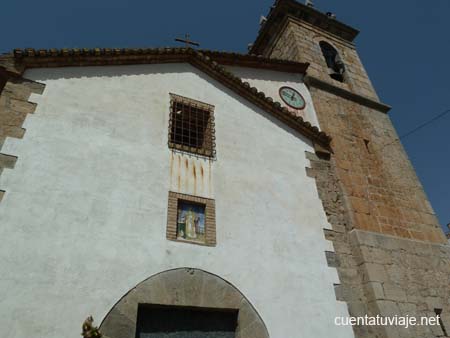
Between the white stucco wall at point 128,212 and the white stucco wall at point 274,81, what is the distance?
2273 mm

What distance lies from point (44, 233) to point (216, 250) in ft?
7.03

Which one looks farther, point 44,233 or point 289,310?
point 289,310

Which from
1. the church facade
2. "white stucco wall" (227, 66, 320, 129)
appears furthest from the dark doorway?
"white stucco wall" (227, 66, 320, 129)

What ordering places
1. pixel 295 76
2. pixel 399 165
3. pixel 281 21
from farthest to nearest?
pixel 281 21, pixel 295 76, pixel 399 165

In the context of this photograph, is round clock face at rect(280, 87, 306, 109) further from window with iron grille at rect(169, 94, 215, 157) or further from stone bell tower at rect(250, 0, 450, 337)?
window with iron grille at rect(169, 94, 215, 157)

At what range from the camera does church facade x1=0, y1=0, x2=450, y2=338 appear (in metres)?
3.78

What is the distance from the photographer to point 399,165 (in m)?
7.89

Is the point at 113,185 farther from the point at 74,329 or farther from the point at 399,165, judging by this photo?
the point at 399,165

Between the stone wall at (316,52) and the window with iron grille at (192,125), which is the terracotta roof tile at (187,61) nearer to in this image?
the window with iron grille at (192,125)

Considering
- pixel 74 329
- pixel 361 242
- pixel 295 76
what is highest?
pixel 295 76

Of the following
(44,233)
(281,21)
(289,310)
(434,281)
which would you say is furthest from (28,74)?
(281,21)

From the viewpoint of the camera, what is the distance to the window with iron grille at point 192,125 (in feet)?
18.4

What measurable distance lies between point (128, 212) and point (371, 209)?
4.64m

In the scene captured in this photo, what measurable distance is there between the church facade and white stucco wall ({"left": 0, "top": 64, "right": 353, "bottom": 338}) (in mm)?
18
